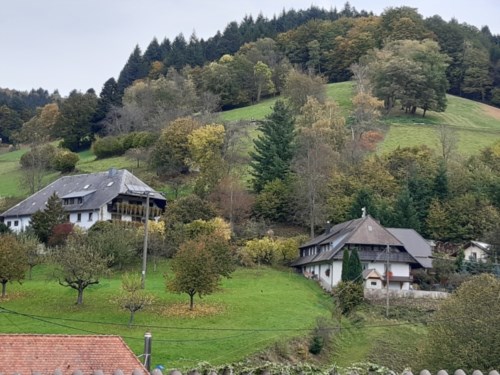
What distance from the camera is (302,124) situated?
279 ft

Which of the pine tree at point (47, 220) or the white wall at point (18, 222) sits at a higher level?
the pine tree at point (47, 220)

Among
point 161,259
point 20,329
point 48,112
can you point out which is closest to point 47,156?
point 48,112

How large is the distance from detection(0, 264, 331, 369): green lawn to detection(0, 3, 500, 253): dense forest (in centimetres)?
1681

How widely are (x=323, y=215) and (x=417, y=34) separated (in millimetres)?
68743

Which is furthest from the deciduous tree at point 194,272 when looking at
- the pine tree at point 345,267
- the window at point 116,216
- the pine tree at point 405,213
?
the pine tree at point 405,213

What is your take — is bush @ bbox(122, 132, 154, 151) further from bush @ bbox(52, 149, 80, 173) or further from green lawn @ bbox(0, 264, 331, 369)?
green lawn @ bbox(0, 264, 331, 369)

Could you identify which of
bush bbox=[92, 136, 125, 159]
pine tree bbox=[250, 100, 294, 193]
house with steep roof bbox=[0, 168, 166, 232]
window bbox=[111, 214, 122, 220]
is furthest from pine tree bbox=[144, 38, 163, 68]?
window bbox=[111, 214, 122, 220]

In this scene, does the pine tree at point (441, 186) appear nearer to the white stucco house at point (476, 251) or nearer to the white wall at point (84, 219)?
the white stucco house at point (476, 251)

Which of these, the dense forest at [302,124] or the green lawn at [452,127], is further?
the green lawn at [452,127]

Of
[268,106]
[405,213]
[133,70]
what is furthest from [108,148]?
[133,70]

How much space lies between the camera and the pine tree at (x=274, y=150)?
70688 mm

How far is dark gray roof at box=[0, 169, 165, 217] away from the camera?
66.6 m

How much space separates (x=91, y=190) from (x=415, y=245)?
30.2 meters

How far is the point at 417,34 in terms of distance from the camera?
124m
